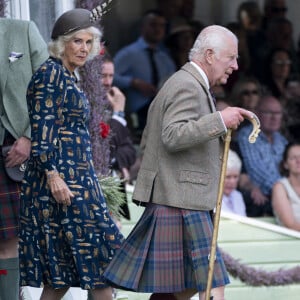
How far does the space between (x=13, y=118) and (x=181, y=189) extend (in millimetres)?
1156

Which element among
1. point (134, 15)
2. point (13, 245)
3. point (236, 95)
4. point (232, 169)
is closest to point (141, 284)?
point (13, 245)

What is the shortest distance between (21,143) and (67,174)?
504mm

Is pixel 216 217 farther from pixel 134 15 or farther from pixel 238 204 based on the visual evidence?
pixel 134 15

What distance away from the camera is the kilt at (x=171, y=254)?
699 cm

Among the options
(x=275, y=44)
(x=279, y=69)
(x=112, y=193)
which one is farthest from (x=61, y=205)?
(x=275, y=44)

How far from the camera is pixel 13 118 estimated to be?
25.1 ft

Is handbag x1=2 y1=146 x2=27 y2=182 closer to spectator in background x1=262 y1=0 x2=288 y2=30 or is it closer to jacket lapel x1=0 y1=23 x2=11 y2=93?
jacket lapel x1=0 y1=23 x2=11 y2=93

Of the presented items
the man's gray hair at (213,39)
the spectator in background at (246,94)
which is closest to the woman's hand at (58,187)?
the man's gray hair at (213,39)

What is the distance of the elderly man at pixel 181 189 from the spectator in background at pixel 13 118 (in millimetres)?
814

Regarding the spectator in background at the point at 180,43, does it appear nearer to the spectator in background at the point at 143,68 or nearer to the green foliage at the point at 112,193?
the spectator in background at the point at 143,68

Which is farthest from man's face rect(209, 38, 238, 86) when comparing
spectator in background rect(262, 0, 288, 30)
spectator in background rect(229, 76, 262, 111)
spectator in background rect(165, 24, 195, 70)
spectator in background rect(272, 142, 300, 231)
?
spectator in background rect(262, 0, 288, 30)

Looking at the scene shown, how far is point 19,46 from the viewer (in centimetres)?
776

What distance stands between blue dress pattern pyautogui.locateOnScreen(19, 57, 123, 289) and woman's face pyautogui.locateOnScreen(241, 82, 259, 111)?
508 cm

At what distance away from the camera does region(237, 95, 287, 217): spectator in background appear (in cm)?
1130
